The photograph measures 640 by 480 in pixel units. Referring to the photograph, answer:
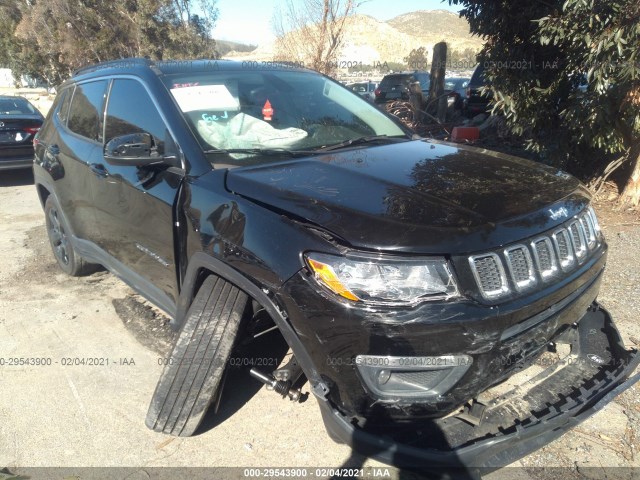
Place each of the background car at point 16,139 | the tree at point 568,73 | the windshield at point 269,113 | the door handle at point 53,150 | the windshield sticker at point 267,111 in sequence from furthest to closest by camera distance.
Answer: the background car at point 16,139 < the tree at point 568,73 < the door handle at point 53,150 < the windshield sticker at point 267,111 < the windshield at point 269,113

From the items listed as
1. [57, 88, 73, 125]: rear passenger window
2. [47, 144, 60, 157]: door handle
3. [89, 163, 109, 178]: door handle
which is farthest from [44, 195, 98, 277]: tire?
[89, 163, 109, 178]: door handle

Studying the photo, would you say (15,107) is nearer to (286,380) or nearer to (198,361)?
(198,361)

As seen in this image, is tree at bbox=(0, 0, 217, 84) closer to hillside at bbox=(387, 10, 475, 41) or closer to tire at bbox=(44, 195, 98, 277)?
tire at bbox=(44, 195, 98, 277)

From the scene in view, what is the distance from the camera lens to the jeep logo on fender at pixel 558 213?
239cm

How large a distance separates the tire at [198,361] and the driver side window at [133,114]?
0.91 meters

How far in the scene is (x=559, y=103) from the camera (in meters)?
6.24

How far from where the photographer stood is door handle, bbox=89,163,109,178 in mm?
3543

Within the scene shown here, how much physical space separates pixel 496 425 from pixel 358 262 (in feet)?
2.93

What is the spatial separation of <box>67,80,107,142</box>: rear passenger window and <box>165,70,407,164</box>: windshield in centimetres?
96

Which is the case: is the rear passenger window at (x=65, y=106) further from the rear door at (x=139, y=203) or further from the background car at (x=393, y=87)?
the background car at (x=393, y=87)

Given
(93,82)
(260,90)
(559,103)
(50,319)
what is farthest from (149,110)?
(559,103)

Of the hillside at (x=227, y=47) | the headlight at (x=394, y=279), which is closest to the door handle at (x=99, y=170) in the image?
the headlight at (x=394, y=279)

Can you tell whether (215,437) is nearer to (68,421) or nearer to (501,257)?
(68,421)

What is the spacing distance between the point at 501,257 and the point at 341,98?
2.15 metres
